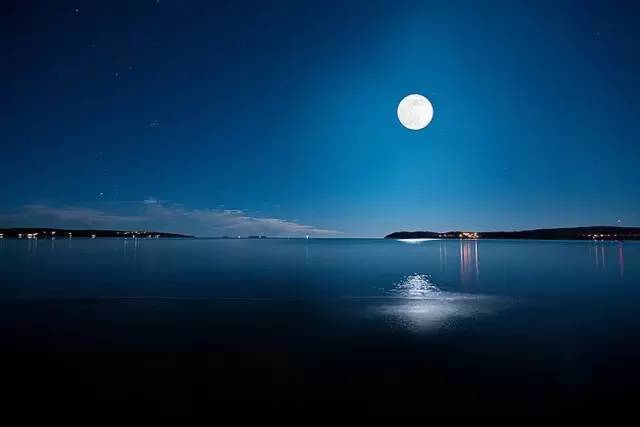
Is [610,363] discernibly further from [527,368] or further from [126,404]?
[126,404]

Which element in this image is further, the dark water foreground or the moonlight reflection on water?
the moonlight reflection on water

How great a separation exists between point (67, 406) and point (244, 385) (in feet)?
13.5

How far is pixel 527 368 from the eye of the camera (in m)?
12.2

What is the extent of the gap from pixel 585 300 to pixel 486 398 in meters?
21.1

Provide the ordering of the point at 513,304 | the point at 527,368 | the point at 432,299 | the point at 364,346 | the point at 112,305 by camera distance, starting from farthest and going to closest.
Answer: the point at 432,299 → the point at 513,304 → the point at 112,305 → the point at 364,346 → the point at 527,368

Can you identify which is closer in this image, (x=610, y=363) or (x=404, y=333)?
(x=610, y=363)

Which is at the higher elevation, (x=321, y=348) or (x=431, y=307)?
(x=321, y=348)

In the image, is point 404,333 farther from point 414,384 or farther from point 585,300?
point 585,300

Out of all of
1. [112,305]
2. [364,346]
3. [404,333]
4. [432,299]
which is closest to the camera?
[364,346]

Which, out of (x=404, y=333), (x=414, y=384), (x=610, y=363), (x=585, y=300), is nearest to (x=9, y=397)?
(x=414, y=384)

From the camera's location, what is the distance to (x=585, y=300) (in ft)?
85.7

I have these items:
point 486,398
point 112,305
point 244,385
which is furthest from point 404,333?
point 112,305

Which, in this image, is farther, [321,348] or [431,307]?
[431,307]

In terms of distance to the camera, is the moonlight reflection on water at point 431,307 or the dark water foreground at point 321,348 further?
the moonlight reflection on water at point 431,307
